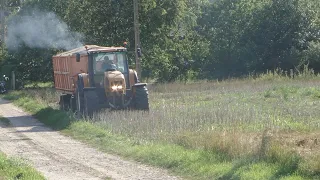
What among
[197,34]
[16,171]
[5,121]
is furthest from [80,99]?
[197,34]

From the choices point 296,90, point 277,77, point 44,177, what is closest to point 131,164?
point 44,177

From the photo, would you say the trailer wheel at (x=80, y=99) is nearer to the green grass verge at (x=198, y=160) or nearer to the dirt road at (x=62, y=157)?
the dirt road at (x=62, y=157)

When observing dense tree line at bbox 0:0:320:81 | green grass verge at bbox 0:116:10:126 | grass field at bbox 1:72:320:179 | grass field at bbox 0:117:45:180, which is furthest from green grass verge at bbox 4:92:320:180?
dense tree line at bbox 0:0:320:81

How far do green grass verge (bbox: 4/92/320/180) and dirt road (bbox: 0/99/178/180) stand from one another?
37 cm

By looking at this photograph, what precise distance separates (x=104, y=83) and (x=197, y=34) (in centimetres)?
2742

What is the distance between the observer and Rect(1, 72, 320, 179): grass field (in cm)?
1315

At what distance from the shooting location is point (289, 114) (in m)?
21.9

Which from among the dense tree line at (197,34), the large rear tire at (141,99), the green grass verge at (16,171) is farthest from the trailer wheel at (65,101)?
the green grass verge at (16,171)

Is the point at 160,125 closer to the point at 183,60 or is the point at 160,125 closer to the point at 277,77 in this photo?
the point at 277,77

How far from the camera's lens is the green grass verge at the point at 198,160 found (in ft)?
41.1

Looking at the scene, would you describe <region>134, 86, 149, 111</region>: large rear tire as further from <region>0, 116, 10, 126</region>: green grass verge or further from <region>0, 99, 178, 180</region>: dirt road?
<region>0, 116, 10, 126</region>: green grass verge

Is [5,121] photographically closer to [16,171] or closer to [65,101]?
[65,101]

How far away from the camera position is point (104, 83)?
2558cm

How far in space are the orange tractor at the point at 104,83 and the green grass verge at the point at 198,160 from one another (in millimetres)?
3422
